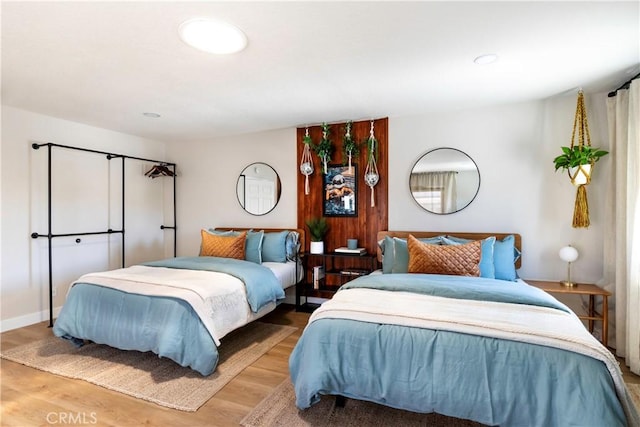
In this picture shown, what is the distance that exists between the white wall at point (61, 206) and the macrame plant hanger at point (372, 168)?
331cm

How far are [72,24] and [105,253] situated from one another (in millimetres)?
3354

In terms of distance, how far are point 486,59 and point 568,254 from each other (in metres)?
1.91

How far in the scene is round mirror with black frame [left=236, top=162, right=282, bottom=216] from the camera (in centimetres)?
463

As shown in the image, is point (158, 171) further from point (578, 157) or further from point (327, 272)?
point (578, 157)

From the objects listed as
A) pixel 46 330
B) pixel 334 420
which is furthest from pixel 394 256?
pixel 46 330

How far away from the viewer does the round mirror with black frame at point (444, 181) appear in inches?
144

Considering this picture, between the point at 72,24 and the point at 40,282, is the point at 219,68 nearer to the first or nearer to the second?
the point at 72,24

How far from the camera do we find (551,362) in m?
1.60

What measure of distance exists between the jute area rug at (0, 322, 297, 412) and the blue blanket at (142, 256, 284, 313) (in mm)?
402

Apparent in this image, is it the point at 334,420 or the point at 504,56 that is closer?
the point at 334,420

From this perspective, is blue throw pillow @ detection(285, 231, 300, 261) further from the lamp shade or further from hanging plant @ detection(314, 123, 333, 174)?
the lamp shade

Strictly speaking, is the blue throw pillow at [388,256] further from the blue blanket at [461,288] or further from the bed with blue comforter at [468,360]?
the bed with blue comforter at [468,360]

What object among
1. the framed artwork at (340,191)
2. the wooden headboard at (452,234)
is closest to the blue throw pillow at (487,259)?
the wooden headboard at (452,234)

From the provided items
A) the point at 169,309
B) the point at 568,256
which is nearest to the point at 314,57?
the point at 169,309
